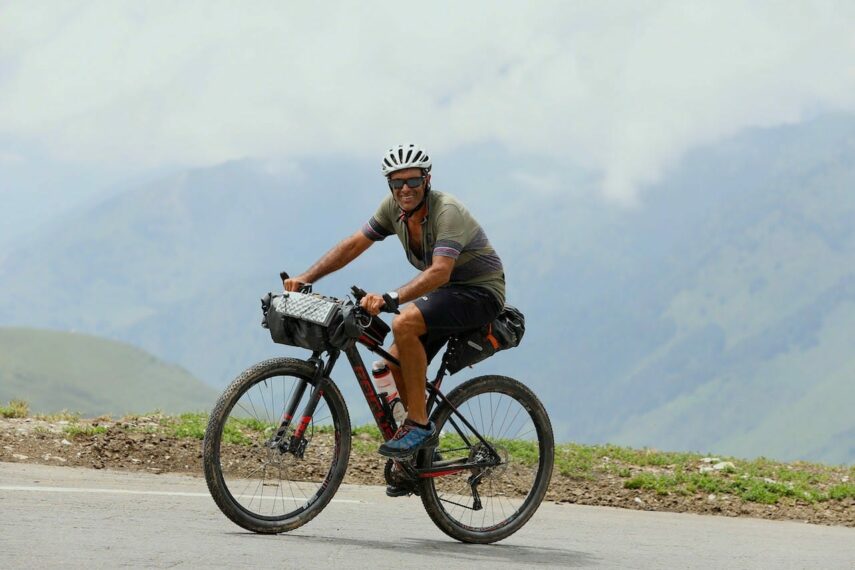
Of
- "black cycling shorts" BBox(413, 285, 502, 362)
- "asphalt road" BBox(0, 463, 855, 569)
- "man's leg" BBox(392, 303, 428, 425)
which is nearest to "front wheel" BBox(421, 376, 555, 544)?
"asphalt road" BBox(0, 463, 855, 569)

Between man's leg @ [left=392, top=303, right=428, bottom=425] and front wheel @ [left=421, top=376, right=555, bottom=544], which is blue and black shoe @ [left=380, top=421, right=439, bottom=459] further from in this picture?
front wheel @ [left=421, top=376, right=555, bottom=544]

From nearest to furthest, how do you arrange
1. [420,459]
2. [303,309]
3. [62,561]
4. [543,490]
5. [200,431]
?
[62,561] → [303,309] → [420,459] → [543,490] → [200,431]

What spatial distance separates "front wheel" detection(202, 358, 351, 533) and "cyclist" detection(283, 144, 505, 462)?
1.62 ft

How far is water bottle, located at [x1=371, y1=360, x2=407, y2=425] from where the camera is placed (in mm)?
8758

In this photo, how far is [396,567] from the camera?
24.8 ft

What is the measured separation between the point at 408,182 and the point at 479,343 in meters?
1.31

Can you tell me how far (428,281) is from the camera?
831 cm

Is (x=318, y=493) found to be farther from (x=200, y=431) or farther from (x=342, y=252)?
(x=200, y=431)

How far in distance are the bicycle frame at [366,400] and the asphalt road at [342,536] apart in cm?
56

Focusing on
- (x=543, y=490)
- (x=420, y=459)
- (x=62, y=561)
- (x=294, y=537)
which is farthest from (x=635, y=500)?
(x=62, y=561)

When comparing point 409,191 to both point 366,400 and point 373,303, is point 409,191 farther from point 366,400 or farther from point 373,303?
point 366,400

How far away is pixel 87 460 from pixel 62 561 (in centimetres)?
521

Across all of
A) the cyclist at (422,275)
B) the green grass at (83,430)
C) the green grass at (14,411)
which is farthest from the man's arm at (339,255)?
the green grass at (14,411)

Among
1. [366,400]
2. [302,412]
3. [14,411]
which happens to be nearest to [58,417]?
[14,411]
